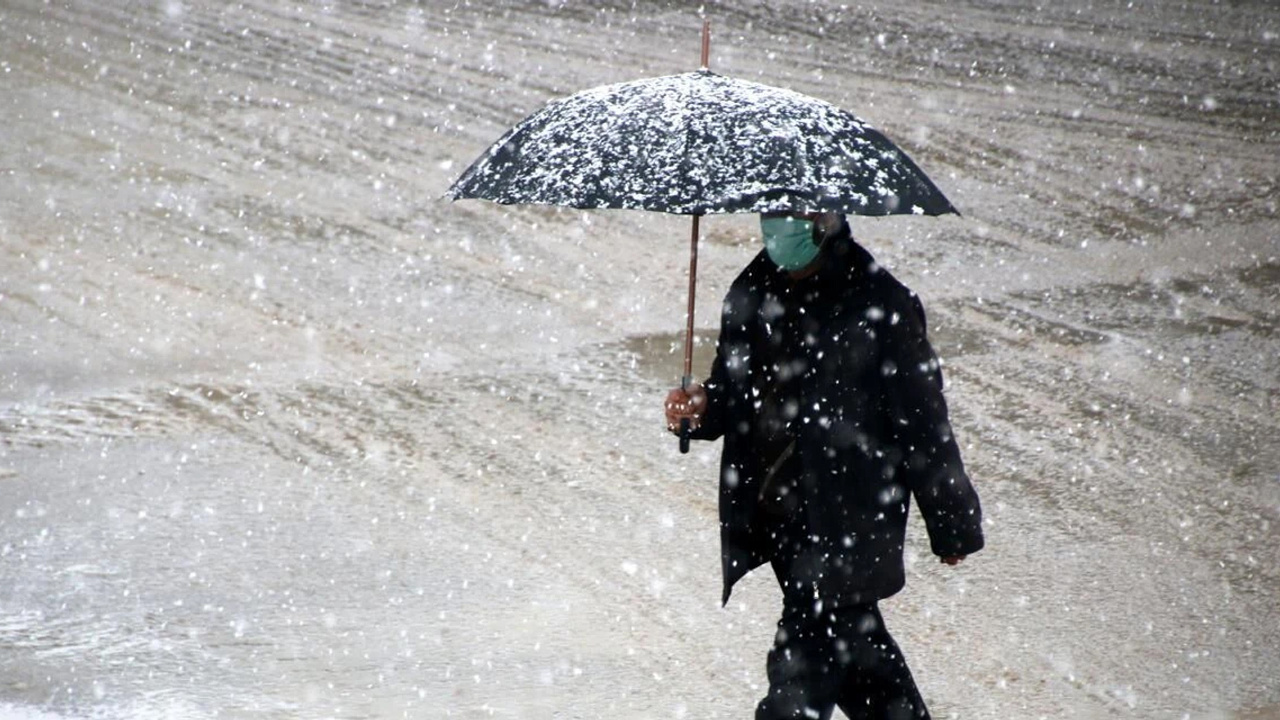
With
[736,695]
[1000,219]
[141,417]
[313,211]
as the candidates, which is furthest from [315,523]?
[1000,219]

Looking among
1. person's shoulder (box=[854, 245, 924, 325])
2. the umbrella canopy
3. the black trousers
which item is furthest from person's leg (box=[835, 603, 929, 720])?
the umbrella canopy

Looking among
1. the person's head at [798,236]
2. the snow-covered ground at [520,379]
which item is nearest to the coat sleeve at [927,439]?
the person's head at [798,236]

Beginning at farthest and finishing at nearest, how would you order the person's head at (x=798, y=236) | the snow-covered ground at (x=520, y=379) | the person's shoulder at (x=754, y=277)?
the snow-covered ground at (x=520, y=379) < the person's shoulder at (x=754, y=277) < the person's head at (x=798, y=236)

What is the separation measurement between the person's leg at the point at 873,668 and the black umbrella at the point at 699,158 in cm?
61

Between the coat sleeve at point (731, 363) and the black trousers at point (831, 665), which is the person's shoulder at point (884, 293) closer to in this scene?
the coat sleeve at point (731, 363)

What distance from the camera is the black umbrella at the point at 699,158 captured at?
12.7 ft

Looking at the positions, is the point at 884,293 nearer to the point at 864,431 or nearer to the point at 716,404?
the point at 864,431

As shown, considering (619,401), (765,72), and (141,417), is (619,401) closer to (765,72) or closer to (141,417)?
(141,417)

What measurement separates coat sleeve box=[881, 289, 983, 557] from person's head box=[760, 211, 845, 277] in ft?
0.78

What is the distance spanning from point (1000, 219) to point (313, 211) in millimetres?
4544

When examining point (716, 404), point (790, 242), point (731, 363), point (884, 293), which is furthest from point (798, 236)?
point (716, 404)

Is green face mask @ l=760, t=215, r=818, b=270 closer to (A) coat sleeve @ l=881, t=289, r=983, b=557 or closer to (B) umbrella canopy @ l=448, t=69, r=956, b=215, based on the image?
(B) umbrella canopy @ l=448, t=69, r=956, b=215

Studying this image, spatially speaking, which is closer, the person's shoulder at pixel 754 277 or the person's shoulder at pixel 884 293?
the person's shoulder at pixel 884 293

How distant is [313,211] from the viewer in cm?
1094
